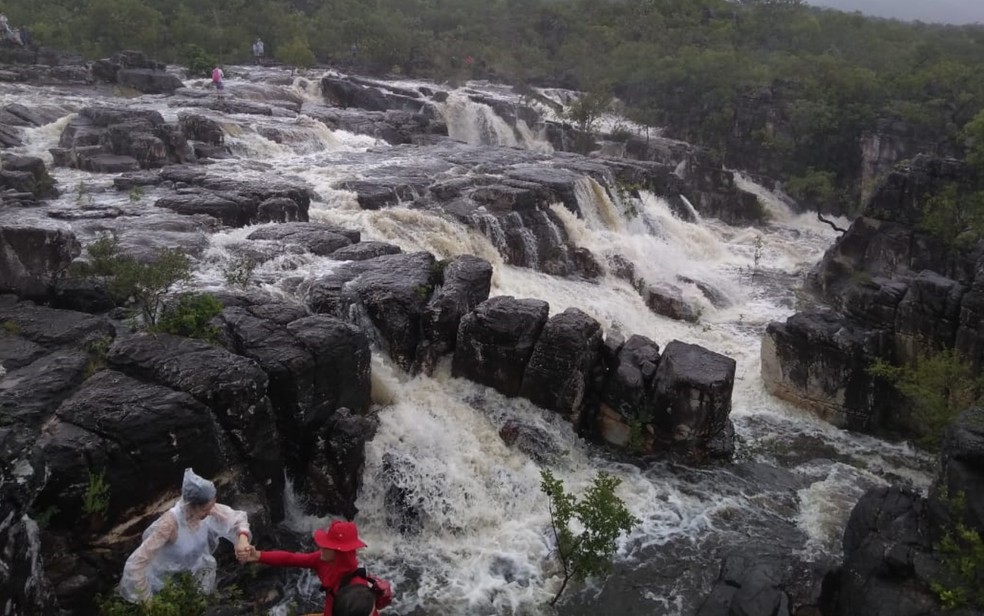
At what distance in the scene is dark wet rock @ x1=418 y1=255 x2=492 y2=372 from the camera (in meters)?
12.3

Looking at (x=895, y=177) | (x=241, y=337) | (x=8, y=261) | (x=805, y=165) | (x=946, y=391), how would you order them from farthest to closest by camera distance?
(x=805, y=165), (x=895, y=177), (x=946, y=391), (x=8, y=261), (x=241, y=337)

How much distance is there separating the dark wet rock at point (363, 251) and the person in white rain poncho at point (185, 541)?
371 inches

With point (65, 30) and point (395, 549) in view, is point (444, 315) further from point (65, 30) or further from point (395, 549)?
point (65, 30)

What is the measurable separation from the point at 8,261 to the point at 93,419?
465cm

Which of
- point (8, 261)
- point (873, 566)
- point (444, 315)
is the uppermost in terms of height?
point (8, 261)

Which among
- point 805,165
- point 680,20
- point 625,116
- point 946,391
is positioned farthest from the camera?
point 680,20

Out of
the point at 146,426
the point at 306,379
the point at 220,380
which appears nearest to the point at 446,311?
the point at 306,379

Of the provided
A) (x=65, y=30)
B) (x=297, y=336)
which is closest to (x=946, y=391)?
(x=297, y=336)

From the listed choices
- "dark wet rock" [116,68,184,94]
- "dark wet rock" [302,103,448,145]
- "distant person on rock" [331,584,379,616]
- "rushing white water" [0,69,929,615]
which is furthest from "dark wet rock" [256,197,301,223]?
"dark wet rock" [116,68,184,94]

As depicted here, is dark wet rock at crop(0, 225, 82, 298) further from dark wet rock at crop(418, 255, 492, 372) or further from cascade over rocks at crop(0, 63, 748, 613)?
dark wet rock at crop(418, 255, 492, 372)

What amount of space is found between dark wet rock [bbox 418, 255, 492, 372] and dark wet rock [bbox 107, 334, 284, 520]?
12.5 feet

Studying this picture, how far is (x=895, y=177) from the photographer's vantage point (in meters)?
21.2

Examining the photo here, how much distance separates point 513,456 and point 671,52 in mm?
44617

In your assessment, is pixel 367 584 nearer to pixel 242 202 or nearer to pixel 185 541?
pixel 185 541
